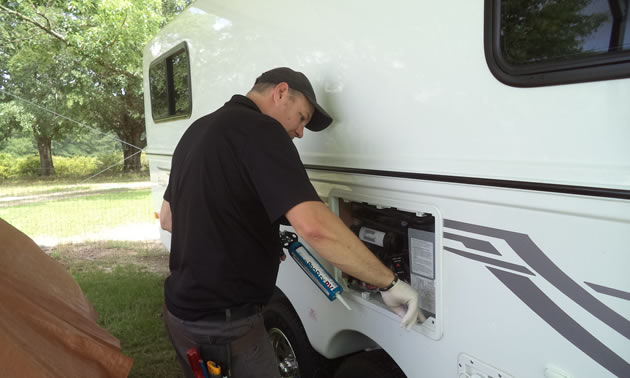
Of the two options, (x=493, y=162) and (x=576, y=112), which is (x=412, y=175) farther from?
(x=576, y=112)

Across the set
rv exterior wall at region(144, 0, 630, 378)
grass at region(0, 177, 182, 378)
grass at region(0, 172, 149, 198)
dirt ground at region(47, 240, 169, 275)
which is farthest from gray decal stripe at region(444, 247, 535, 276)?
grass at region(0, 172, 149, 198)

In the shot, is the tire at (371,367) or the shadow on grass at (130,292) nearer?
the tire at (371,367)

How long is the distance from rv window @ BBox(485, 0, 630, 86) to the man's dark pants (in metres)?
1.36

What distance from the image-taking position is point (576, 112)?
1157mm

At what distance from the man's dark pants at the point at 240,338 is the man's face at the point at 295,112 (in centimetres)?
85

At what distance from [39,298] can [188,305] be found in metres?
0.87

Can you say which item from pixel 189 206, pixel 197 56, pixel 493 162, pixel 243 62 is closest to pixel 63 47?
pixel 197 56

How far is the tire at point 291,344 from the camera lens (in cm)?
255

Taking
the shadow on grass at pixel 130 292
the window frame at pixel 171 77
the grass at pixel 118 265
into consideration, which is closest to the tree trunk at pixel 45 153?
the grass at pixel 118 265

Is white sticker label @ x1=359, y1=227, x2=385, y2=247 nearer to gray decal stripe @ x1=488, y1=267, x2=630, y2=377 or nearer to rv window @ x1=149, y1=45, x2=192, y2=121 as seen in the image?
gray decal stripe @ x1=488, y1=267, x2=630, y2=377

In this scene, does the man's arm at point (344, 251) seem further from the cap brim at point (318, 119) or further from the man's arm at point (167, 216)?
the man's arm at point (167, 216)

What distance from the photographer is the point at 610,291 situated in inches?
44.3

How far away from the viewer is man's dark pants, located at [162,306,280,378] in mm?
1851

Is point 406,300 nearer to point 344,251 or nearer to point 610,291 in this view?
point 344,251
